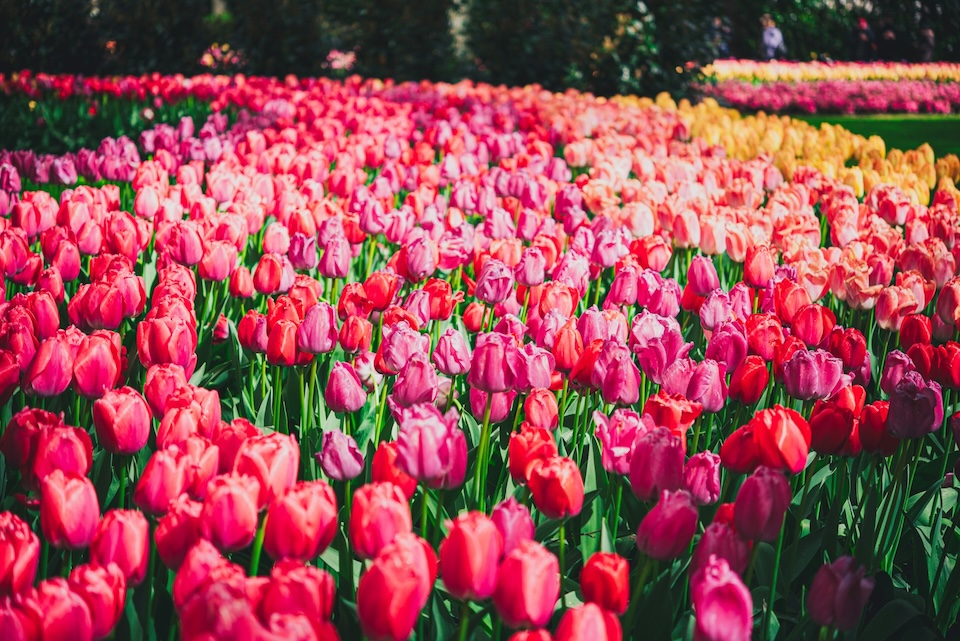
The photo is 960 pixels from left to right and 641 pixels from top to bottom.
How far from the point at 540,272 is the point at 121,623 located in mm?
1481

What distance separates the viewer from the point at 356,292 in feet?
7.29

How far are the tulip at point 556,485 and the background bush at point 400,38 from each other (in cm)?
1072

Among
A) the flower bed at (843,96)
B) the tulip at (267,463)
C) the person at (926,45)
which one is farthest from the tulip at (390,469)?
the person at (926,45)

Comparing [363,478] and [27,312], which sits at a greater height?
[27,312]

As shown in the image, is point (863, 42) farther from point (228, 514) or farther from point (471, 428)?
point (228, 514)

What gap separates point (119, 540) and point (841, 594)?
88 cm

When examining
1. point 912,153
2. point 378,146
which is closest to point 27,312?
point 378,146

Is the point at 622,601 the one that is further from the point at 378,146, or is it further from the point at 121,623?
the point at 378,146

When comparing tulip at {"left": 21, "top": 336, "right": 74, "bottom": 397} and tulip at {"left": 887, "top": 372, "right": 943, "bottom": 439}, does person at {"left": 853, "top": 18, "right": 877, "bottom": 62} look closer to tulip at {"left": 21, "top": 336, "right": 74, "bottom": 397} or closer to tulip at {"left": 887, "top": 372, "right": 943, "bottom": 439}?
tulip at {"left": 887, "top": 372, "right": 943, "bottom": 439}

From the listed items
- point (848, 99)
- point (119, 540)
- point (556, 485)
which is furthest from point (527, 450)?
point (848, 99)

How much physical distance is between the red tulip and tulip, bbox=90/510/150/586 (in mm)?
153

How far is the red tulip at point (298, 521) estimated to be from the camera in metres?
1.08

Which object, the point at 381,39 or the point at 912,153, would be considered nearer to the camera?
the point at 912,153

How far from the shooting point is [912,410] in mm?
1545
